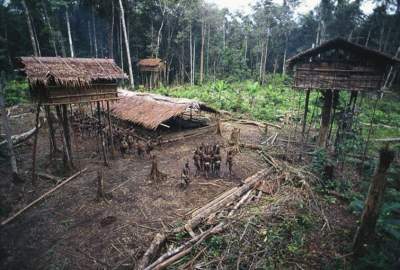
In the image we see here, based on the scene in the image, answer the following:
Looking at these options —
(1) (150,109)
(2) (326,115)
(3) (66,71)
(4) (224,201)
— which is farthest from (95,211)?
(2) (326,115)

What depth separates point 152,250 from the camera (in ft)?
19.3

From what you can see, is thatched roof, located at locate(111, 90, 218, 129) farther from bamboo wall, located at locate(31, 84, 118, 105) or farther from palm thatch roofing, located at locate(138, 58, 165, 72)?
palm thatch roofing, located at locate(138, 58, 165, 72)

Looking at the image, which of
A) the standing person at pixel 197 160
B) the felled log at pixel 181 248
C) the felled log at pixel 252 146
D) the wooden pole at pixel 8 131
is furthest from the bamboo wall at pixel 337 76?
the wooden pole at pixel 8 131

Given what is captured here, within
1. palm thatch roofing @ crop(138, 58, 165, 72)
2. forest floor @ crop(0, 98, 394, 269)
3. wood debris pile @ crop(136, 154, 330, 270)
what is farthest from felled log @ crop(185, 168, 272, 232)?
palm thatch roofing @ crop(138, 58, 165, 72)

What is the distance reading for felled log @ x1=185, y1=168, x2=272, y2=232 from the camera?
6.84m

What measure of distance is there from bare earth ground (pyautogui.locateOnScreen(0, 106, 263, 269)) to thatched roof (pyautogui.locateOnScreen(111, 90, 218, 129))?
2607 mm

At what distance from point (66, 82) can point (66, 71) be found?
1.80 ft

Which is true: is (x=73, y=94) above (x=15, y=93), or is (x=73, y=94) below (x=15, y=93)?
above

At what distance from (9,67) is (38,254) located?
33.0 m

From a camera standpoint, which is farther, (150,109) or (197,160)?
(150,109)

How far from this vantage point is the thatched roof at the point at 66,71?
28.8 ft

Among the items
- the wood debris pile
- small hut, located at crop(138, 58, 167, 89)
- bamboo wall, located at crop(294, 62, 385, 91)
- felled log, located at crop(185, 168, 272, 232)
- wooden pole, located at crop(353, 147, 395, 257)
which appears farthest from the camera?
small hut, located at crop(138, 58, 167, 89)

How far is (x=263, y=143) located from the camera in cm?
1448

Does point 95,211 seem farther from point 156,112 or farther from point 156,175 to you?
point 156,112
